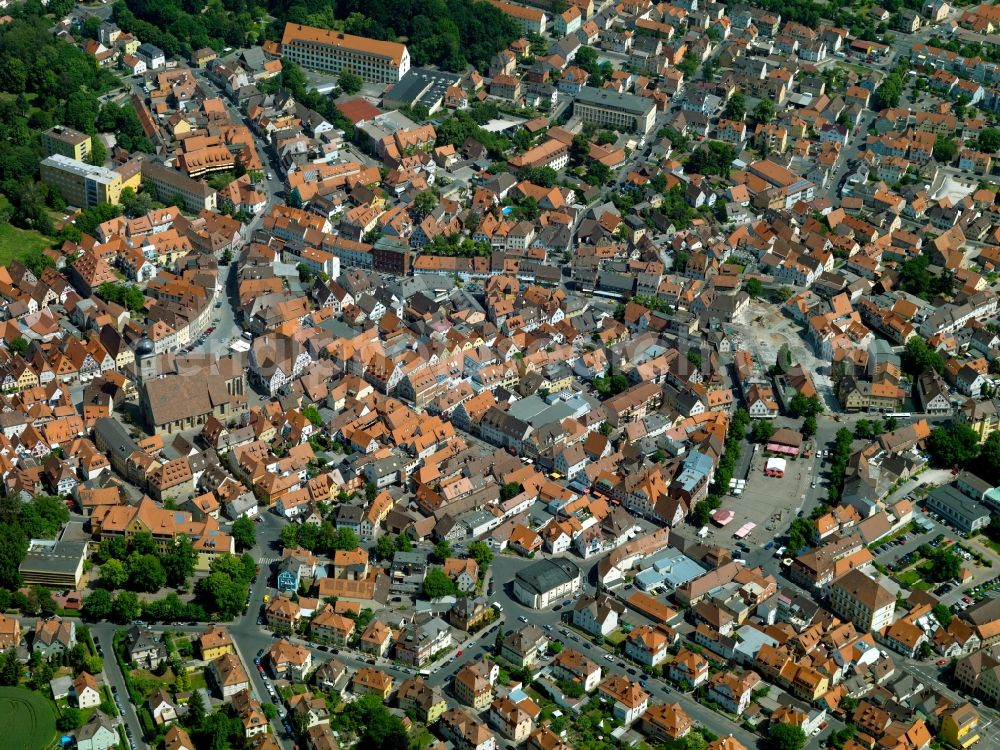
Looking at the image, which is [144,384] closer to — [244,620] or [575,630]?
[244,620]

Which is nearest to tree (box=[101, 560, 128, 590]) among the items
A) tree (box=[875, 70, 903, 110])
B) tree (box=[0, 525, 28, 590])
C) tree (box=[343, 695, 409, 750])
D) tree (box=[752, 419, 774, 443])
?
tree (box=[0, 525, 28, 590])

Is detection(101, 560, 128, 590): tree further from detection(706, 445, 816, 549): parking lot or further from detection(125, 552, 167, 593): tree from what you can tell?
detection(706, 445, 816, 549): parking lot

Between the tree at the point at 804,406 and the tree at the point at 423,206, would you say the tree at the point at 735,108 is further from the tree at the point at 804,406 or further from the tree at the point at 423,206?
the tree at the point at 804,406

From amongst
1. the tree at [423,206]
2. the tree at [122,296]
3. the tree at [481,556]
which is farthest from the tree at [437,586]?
the tree at [423,206]

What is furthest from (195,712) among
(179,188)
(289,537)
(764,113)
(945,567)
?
(764,113)

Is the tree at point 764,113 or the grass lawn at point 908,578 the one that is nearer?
the grass lawn at point 908,578

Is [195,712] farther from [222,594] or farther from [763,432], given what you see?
[763,432]
